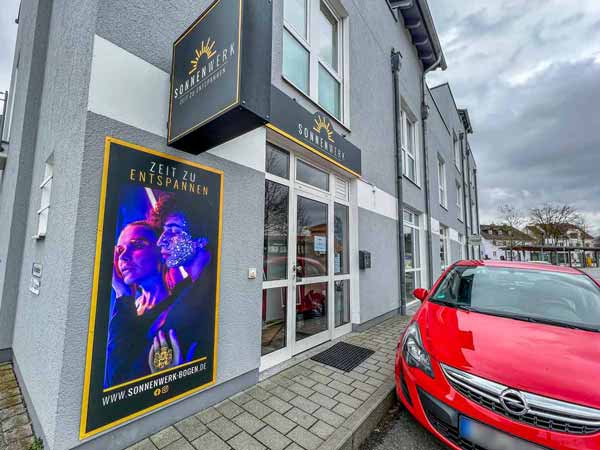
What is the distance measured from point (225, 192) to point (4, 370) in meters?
3.21

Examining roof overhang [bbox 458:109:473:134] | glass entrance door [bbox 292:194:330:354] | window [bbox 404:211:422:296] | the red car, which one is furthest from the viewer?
roof overhang [bbox 458:109:473:134]

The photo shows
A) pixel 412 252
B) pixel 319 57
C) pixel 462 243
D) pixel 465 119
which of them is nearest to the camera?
pixel 319 57

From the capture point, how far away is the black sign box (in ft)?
5.52

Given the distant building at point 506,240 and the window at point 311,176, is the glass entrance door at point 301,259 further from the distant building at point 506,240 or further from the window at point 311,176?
the distant building at point 506,240

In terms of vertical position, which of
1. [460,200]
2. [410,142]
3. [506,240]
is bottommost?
[506,240]

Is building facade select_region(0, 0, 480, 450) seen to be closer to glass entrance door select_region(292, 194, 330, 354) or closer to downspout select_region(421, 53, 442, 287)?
glass entrance door select_region(292, 194, 330, 354)

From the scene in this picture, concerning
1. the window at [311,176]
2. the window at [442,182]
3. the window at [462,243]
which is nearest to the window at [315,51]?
the window at [311,176]

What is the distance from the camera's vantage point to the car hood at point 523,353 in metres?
1.57

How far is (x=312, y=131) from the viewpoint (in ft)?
11.9

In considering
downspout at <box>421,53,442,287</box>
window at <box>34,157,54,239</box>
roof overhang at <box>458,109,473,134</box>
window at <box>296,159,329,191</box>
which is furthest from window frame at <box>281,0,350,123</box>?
roof overhang at <box>458,109,473,134</box>

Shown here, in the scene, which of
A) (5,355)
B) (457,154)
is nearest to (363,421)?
(5,355)

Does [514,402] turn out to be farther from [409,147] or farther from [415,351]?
[409,147]

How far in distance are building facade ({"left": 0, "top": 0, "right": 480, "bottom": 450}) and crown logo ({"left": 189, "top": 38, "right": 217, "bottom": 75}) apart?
0.01m

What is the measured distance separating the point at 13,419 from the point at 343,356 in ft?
10.5
